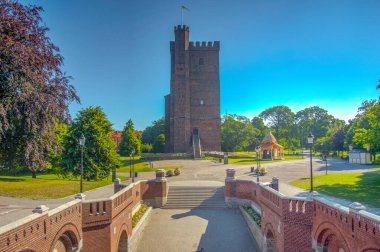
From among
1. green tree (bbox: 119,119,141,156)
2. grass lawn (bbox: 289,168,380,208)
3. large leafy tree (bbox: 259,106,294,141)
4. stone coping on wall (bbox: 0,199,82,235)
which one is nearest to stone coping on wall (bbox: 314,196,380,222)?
grass lawn (bbox: 289,168,380,208)

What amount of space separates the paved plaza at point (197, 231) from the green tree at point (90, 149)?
9689 millimetres

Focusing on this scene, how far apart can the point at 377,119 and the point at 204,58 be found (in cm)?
3268

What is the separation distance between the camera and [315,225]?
1006 centimetres

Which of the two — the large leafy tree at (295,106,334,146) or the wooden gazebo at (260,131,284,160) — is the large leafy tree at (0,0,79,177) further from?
the large leafy tree at (295,106,334,146)

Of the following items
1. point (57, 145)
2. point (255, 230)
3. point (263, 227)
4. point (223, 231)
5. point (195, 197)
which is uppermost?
point (57, 145)

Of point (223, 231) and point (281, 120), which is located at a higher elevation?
point (281, 120)

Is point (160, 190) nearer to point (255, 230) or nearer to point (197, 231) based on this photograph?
point (197, 231)

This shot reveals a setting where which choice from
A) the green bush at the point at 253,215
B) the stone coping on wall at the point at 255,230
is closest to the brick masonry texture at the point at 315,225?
the stone coping on wall at the point at 255,230

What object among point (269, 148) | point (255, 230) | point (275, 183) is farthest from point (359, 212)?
point (269, 148)

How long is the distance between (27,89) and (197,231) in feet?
38.3

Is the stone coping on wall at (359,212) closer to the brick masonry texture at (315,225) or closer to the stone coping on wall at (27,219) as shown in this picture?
the brick masonry texture at (315,225)

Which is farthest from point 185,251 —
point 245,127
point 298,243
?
point 245,127

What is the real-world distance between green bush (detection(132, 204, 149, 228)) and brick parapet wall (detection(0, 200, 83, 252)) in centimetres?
616

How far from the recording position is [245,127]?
6581 centimetres
